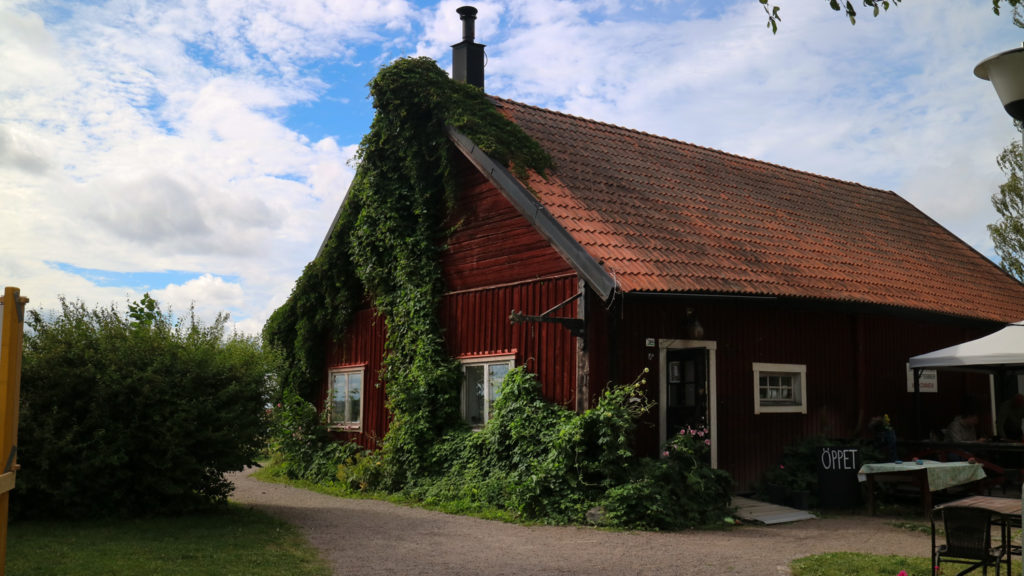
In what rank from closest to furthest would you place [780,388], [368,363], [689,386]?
[689,386], [780,388], [368,363]

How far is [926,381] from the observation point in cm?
1709

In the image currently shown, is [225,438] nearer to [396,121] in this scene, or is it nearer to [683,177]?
[396,121]

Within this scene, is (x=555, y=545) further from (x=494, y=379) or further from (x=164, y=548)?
(x=494, y=379)

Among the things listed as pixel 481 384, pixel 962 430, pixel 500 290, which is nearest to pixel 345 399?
pixel 481 384

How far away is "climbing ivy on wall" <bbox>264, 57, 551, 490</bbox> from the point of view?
579 inches

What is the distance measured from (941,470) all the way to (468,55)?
10987mm

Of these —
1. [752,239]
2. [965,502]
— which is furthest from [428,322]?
[965,502]

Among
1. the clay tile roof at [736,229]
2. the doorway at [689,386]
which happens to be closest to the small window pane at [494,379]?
the doorway at [689,386]

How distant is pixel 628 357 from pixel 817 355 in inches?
172

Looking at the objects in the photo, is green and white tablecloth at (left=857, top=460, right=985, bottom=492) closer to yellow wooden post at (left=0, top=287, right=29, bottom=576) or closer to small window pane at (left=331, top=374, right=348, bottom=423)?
small window pane at (left=331, top=374, right=348, bottom=423)

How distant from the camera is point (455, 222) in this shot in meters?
15.7

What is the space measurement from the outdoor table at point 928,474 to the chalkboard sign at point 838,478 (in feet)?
1.28

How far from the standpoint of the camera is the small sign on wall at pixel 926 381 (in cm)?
1677

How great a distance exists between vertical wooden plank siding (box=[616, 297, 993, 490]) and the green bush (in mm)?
5653
